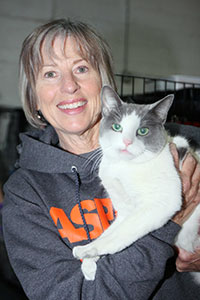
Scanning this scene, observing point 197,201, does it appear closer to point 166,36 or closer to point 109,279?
point 109,279

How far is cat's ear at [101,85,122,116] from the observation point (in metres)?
1.02

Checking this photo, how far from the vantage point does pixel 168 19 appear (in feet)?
13.3

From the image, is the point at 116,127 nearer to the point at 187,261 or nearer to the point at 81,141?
the point at 81,141

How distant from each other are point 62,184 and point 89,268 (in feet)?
1.47

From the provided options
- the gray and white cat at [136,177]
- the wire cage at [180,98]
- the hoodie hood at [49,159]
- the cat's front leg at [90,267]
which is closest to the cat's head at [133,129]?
the gray and white cat at [136,177]

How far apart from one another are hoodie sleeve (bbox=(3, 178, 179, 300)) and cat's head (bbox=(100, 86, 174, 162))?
0.28m

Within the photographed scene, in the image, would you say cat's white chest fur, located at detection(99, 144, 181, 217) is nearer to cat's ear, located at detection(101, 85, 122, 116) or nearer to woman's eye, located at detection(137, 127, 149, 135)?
woman's eye, located at detection(137, 127, 149, 135)

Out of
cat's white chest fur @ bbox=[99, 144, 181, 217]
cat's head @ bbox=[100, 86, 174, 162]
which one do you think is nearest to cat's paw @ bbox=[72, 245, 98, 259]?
cat's white chest fur @ bbox=[99, 144, 181, 217]

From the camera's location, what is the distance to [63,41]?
48.6 inches

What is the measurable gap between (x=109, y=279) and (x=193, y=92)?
4.31 ft

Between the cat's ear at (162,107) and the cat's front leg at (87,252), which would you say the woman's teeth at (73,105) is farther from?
the cat's front leg at (87,252)

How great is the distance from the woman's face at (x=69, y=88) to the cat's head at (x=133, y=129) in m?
0.21

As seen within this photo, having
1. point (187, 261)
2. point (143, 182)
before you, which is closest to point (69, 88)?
point (143, 182)

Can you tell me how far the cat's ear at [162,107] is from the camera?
3.18ft
